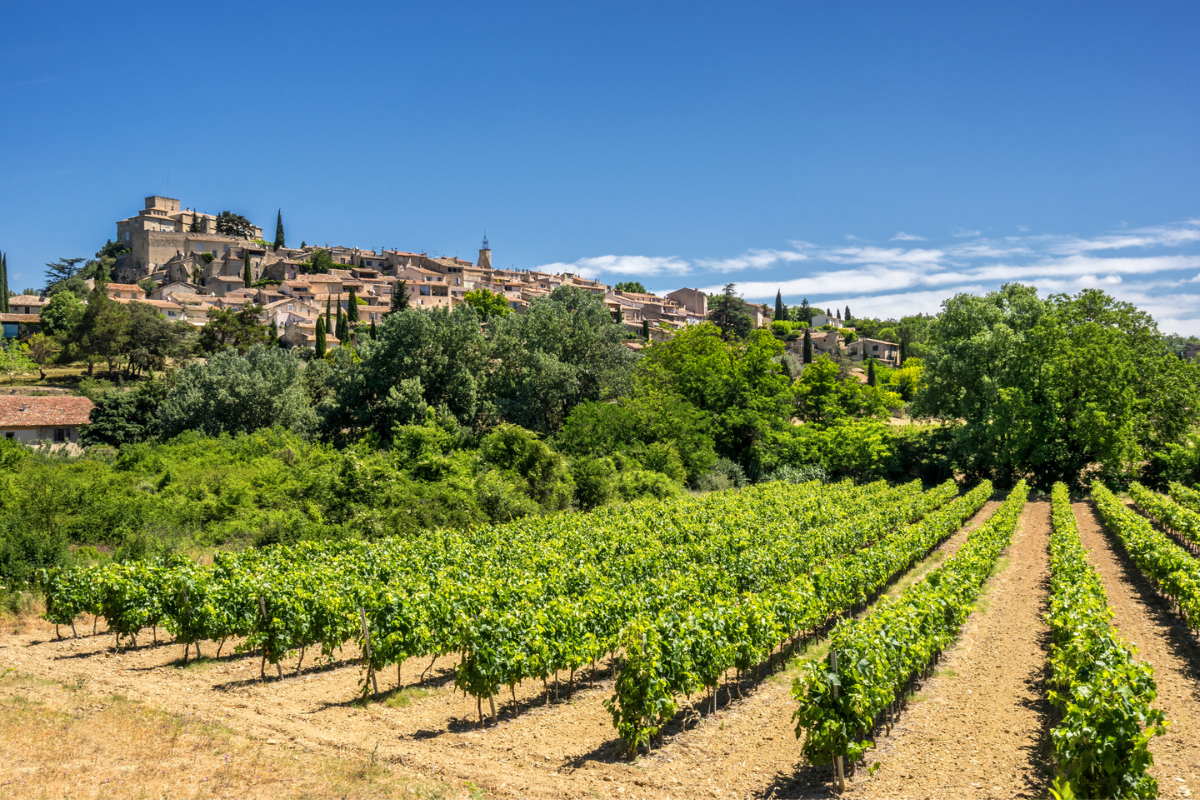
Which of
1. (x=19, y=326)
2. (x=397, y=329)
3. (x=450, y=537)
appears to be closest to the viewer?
(x=450, y=537)

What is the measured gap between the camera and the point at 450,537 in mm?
19797

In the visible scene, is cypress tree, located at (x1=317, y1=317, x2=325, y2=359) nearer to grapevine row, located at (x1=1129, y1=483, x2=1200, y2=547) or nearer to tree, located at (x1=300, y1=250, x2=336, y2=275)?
tree, located at (x1=300, y1=250, x2=336, y2=275)

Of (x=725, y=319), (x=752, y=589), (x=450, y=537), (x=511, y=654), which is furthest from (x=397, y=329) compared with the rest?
(x=725, y=319)

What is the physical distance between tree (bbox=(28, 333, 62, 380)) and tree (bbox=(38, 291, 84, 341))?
1.73 metres

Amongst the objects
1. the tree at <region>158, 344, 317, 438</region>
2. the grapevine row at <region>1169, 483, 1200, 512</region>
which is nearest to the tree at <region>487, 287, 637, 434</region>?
the tree at <region>158, 344, 317, 438</region>

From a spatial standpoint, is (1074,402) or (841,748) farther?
(1074,402)

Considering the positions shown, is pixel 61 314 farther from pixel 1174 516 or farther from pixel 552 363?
pixel 1174 516

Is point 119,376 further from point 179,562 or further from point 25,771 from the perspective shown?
point 25,771

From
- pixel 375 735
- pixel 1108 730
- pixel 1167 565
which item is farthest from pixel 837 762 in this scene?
pixel 1167 565

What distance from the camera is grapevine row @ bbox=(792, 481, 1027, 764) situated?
8891 millimetres

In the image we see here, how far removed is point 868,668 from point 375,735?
7.17 m

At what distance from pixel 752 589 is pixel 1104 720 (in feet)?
31.5

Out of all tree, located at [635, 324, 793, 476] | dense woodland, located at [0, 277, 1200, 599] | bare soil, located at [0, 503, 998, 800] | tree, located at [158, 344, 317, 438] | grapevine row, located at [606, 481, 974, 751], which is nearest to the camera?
bare soil, located at [0, 503, 998, 800]

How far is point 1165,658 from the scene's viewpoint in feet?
45.4
